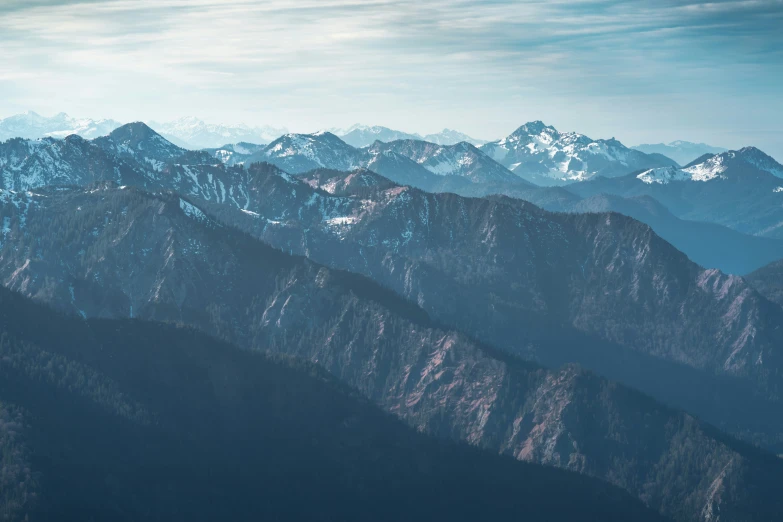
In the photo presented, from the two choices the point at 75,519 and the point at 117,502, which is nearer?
the point at 75,519

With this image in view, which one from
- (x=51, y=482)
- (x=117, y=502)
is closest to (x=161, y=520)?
(x=117, y=502)

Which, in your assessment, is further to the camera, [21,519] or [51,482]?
[51,482]

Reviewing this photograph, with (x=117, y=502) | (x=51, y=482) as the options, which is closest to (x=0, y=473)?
(x=51, y=482)

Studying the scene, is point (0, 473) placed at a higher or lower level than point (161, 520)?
higher

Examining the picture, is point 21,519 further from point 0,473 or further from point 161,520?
point 161,520

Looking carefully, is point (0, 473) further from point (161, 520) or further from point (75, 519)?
point (161, 520)

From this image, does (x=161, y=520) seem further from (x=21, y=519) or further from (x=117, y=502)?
(x=21, y=519)

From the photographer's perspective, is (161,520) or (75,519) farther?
(161,520)

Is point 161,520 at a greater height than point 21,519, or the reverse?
point 21,519
